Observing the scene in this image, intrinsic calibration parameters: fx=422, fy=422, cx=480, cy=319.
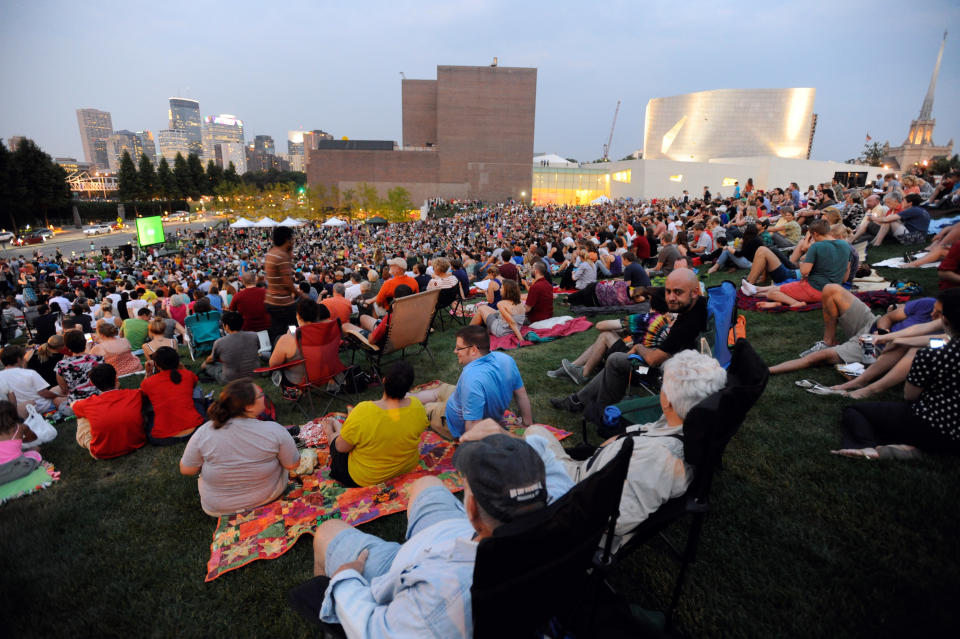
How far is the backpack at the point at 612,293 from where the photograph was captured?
7887mm

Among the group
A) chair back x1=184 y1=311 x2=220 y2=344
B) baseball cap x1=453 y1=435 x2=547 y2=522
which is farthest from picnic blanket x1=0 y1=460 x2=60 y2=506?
baseball cap x1=453 y1=435 x2=547 y2=522

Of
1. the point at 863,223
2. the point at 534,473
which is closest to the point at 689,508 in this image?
the point at 534,473

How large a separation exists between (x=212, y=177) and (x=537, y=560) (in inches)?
3474

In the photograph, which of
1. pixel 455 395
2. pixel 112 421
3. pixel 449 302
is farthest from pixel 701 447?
pixel 449 302

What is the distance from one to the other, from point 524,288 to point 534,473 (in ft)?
30.5

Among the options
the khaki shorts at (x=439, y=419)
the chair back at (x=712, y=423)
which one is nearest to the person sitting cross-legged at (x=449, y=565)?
the chair back at (x=712, y=423)

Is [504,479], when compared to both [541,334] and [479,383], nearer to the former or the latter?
[479,383]

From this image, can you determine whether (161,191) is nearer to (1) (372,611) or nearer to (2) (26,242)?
(2) (26,242)

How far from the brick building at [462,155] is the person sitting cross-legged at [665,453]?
6011 centimetres

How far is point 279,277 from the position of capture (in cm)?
556

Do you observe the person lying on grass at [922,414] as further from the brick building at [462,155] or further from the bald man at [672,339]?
the brick building at [462,155]

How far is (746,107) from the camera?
62.8 metres

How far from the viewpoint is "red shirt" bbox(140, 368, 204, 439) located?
418 centimetres

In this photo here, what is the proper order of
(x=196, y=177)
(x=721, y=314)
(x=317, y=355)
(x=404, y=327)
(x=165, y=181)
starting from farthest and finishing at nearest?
1. (x=196, y=177)
2. (x=165, y=181)
3. (x=404, y=327)
4. (x=317, y=355)
5. (x=721, y=314)
